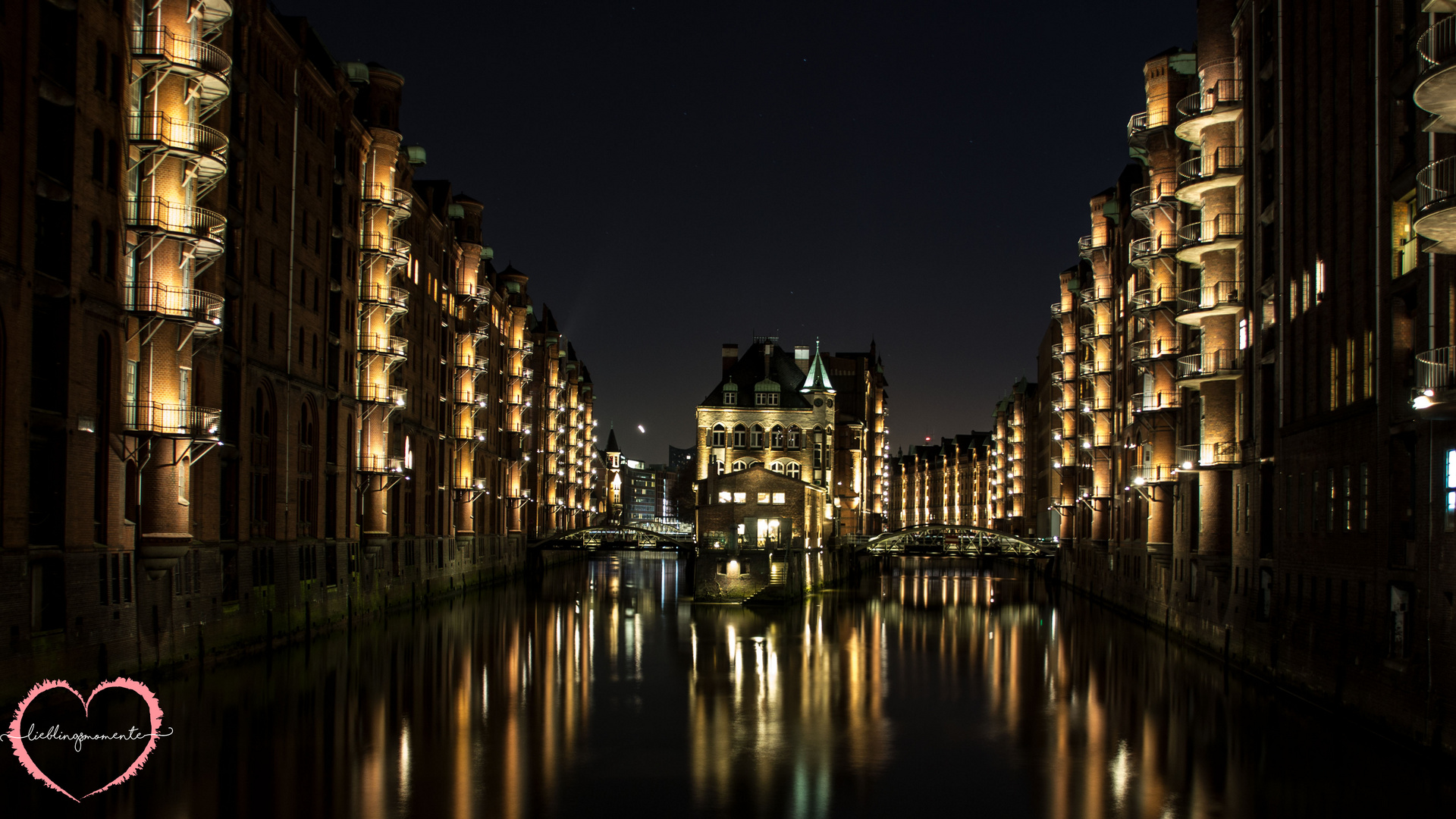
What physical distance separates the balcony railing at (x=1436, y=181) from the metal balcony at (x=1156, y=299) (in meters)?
24.5

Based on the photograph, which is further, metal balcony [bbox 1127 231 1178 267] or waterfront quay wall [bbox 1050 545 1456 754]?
metal balcony [bbox 1127 231 1178 267]

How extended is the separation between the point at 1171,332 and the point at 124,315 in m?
38.5

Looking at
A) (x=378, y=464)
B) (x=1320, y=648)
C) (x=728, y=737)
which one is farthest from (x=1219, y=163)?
(x=378, y=464)

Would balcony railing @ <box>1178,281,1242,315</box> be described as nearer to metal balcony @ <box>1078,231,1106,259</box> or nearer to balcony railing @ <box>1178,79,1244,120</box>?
balcony railing @ <box>1178,79,1244,120</box>

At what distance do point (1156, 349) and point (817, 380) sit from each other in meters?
55.5

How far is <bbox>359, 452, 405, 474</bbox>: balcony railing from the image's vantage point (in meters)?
55.6

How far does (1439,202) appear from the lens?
75.0 ft

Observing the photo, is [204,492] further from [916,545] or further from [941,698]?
[916,545]

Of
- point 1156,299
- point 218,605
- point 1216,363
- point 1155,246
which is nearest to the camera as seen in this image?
point 218,605

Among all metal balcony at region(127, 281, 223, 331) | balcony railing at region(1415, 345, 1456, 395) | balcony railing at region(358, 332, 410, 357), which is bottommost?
balcony railing at region(1415, 345, 1456, 395)

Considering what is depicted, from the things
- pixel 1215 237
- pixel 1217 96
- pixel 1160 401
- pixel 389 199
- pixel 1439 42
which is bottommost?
pixel 1160 401

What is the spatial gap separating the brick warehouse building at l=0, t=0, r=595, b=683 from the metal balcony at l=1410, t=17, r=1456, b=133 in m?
28.9

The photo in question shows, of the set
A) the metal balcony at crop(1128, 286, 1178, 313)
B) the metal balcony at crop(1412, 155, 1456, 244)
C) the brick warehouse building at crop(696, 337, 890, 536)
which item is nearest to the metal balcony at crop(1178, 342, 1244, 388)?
the metal balcony at crop(1128, 286, 1178, 313)

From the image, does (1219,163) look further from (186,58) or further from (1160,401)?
(186,58)
